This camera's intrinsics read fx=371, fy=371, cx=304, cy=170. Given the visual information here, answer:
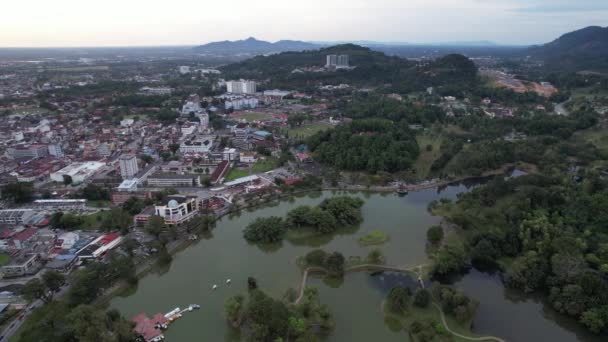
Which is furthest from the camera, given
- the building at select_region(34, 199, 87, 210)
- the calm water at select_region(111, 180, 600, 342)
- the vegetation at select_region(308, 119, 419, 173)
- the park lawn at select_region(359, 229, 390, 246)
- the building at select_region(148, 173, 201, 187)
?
the vegetation at select_region(308, 119, 419, 173)

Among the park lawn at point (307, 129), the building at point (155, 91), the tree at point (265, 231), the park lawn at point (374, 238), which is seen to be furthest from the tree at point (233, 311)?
the building at point (155, 91)

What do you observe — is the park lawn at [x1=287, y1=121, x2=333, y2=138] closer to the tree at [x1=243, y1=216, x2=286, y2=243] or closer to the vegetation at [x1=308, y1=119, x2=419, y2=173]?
the vegetation at [x1=308, y1=119, x2=419, y2=173]

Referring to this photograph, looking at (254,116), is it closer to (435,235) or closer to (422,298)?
(435,235)

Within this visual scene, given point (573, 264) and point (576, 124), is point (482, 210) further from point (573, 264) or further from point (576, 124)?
point (576, 124)

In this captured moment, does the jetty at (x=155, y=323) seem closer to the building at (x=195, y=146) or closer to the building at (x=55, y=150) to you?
the building at (x=195, y=146)

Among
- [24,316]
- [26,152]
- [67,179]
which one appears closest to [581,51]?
[67,179]

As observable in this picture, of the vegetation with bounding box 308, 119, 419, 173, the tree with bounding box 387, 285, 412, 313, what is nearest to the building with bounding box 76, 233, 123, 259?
the tree with bounding box 387, 285, 412, 313
